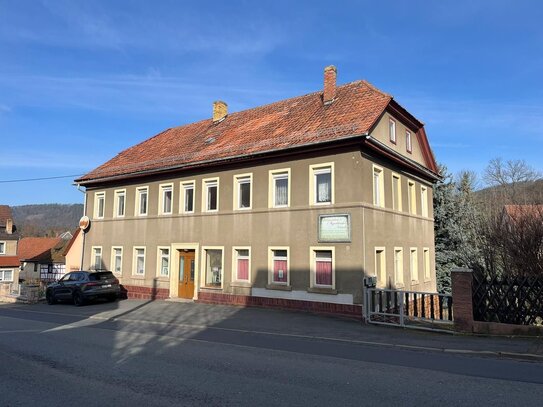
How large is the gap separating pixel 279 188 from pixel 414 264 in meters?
7.59

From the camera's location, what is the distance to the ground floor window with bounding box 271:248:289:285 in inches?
663

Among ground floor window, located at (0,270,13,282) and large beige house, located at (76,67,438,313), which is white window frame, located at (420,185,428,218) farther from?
ground floor window, located at (0,270,13,282)

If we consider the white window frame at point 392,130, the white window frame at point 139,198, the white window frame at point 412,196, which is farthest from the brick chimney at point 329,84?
the white window frame at point 139,198

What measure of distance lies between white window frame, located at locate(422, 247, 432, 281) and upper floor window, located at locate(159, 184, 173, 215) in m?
12.6

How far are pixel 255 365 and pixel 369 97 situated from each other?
41.9 feet

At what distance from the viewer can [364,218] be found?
50.2 feet

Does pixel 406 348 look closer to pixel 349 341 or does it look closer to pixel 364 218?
pixel 349 341

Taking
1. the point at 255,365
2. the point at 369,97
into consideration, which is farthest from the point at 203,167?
the point at 255,365

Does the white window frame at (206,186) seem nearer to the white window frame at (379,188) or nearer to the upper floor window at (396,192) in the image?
the white window frame at (379,188)

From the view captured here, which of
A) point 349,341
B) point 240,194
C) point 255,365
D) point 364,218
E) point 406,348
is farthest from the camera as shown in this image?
point 240,194

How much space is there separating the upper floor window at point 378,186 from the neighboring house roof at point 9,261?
47.9 m

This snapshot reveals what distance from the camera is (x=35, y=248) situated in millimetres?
65312

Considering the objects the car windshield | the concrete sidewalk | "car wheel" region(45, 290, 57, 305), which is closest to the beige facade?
the concrete sidewalk

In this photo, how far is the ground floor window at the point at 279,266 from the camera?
663 inches
